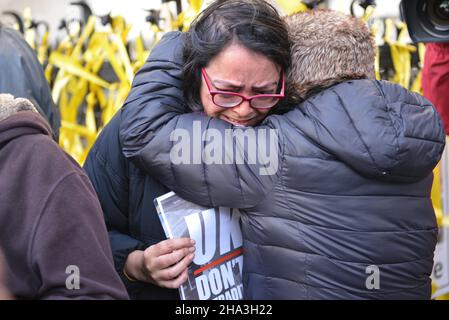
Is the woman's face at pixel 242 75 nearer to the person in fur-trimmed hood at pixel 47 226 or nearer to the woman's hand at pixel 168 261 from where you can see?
the woman's hand at pixel 168 261

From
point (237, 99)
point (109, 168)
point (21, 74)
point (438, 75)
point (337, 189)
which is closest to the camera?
point (337, 189)

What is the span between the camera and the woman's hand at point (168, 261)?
4.92 ft

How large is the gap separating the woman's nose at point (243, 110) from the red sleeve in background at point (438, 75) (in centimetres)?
143

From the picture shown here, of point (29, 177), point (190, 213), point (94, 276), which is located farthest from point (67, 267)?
point (190, 213)

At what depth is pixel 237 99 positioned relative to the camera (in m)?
1.51

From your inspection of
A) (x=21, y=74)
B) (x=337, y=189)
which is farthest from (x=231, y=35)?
(x=21, y=74)

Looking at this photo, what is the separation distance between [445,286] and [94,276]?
1.88 metres

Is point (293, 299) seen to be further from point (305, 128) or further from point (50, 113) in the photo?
point (50, 113)

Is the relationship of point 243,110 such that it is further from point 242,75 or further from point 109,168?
point 109,168

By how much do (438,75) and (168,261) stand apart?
1.66m

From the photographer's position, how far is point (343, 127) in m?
1.38

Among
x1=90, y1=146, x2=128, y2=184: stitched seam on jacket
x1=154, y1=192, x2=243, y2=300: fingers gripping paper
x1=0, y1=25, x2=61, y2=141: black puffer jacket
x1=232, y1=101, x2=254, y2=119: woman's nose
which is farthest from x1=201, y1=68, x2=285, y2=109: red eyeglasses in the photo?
x1=0, y1=25, x2=61, y2=141: black puffer jacket

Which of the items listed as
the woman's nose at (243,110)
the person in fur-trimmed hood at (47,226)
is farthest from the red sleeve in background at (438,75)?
the person in fur-trimmed hood at (47,226)

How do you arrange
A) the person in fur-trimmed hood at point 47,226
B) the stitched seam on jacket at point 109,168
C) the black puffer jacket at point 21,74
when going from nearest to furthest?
the person in fur-trimmed hood at point 47,226 < the stitched seam on jacket at point 109,168 < the black puffer jacket at point 21,74
